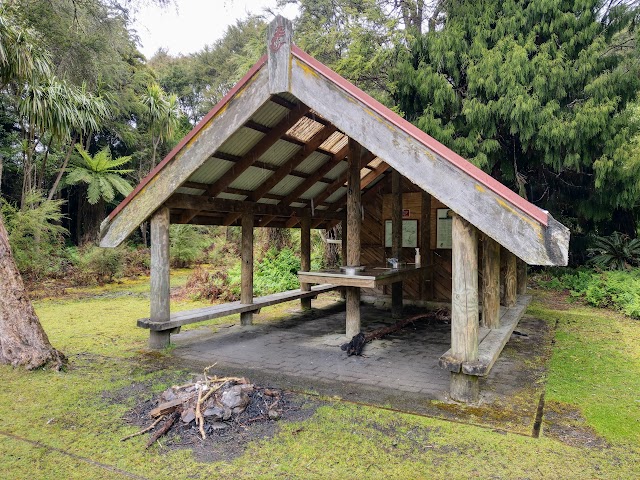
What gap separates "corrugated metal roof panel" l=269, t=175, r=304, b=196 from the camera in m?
8.07

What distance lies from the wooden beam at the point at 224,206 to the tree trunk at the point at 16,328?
85.4 inches

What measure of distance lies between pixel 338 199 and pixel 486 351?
6.10 metres

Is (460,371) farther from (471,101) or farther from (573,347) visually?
(471,101)

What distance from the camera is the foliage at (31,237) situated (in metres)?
12.4

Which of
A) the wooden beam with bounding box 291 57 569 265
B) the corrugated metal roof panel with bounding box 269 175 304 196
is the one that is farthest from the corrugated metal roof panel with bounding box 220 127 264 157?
the wooden beam with bounding box 291 57 569 265

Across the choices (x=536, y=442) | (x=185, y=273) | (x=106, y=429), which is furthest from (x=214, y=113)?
(x=185, y=273)

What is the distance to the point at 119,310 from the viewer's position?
32.6ft

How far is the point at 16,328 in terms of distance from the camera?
5516 millimetres

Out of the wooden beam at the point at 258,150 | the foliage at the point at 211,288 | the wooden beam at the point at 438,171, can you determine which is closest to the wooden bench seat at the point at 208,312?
the wooden beam at the point at 258,150

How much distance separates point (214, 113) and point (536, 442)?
503 centimetres

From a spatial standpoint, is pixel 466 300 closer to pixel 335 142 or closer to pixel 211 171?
pixel 211 171

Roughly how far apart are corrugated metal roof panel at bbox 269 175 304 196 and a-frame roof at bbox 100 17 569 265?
0.03 m

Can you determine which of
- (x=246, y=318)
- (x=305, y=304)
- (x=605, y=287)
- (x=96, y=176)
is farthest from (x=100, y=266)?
(x=605, y=287)

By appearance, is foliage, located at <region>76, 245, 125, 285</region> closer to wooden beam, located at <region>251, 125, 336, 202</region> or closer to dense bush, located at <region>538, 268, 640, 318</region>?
wooden beam, located at <region>251, 125, 336, 202</region>
